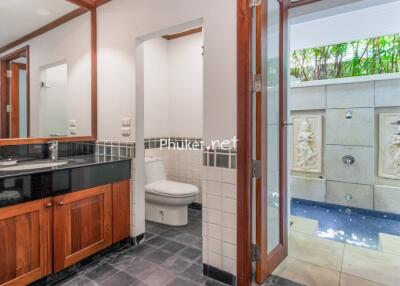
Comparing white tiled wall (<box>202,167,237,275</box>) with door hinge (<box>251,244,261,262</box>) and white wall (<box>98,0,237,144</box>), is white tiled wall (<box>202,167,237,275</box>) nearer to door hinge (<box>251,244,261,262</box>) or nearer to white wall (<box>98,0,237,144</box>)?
door hinge (<box>251,244,261,262</box>)

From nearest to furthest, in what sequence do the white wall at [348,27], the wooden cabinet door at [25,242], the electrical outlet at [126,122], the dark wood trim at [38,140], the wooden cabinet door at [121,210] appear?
the wooden cabinet door at [25,242] < the dark wood trim at [38,140] < the wooden cabinet door at [121,210] < the electrical outlet at [126,122] < the white wall at [348,27]

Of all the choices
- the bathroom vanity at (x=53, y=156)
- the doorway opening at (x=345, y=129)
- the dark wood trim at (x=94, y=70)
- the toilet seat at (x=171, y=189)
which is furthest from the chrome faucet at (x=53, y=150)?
the doorway opening at (x=345, y=129)

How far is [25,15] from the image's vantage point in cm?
204

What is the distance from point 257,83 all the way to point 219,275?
1337 mm

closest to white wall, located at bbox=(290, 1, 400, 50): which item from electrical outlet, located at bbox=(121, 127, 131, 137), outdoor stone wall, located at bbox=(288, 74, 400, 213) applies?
outdoor stone wall, located at bbox=(288, 74, 400, 213)

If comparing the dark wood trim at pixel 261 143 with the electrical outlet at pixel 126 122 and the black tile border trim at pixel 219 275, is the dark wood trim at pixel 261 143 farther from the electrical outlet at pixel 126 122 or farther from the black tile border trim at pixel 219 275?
the electrical outlet at pixel 126 122

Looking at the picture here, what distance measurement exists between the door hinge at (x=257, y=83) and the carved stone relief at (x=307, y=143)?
91.0 inches

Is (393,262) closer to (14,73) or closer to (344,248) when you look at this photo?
(344,248)

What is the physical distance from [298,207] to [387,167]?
1.19 metres

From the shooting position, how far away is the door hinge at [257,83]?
1.54m

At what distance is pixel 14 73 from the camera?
2.00 m

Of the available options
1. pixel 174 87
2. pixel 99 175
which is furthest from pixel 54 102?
pixel 174 87

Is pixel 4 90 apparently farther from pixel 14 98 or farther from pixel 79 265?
pixel 79 265

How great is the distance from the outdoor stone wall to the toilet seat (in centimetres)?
188
